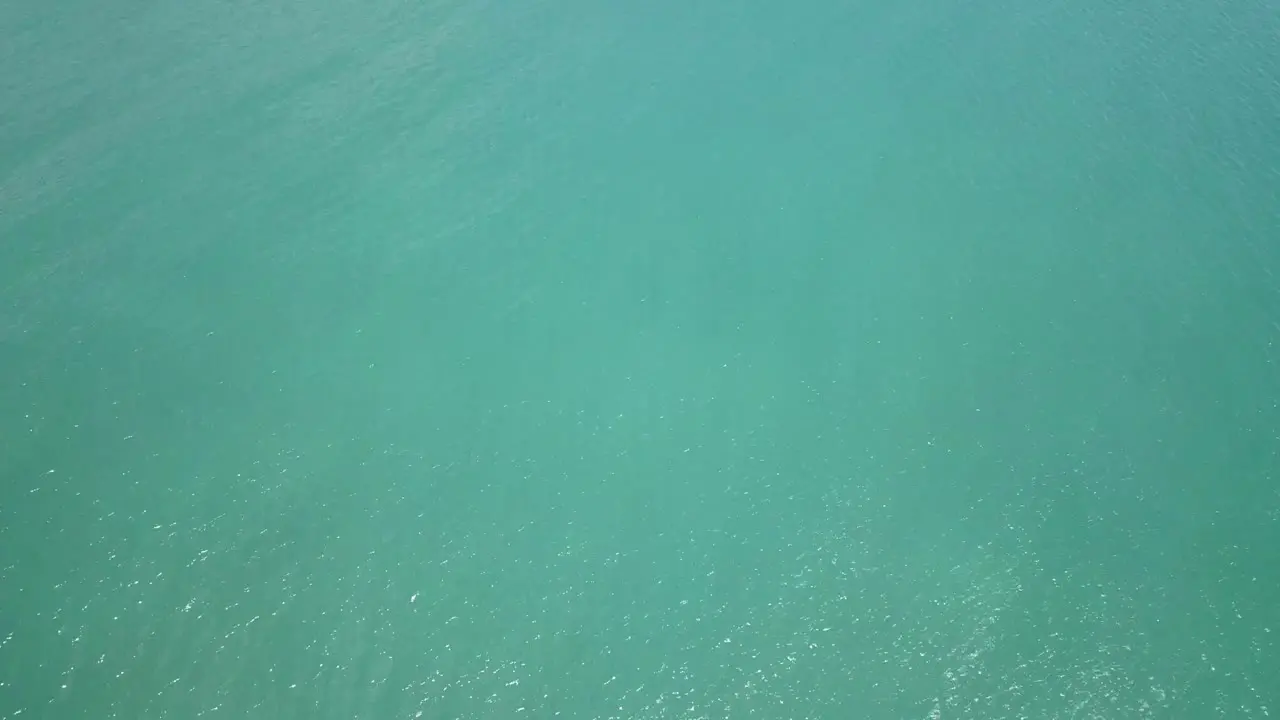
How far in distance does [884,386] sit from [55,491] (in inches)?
950

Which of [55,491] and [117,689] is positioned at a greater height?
[55,491]

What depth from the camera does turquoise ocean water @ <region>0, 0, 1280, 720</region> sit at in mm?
24188

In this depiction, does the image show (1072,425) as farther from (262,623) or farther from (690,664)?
(262,623)

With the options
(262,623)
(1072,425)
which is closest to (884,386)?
(1072,425)

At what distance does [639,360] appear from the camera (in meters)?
31.3

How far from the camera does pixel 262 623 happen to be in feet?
79.7

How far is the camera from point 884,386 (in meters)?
30.3

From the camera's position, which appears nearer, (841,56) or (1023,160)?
(1023,160)

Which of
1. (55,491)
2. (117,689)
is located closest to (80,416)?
(55,491)

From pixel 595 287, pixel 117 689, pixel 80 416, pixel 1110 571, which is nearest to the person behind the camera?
pixel 117 689

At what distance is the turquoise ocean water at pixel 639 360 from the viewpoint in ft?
79.4

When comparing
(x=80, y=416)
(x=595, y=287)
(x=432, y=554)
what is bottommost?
(x=432, y=554)

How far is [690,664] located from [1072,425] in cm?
1395

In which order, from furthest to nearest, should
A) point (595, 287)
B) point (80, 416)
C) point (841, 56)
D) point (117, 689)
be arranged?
point (841, 56)
point (595, 287)
point (80, 416)
point (117, 689)
